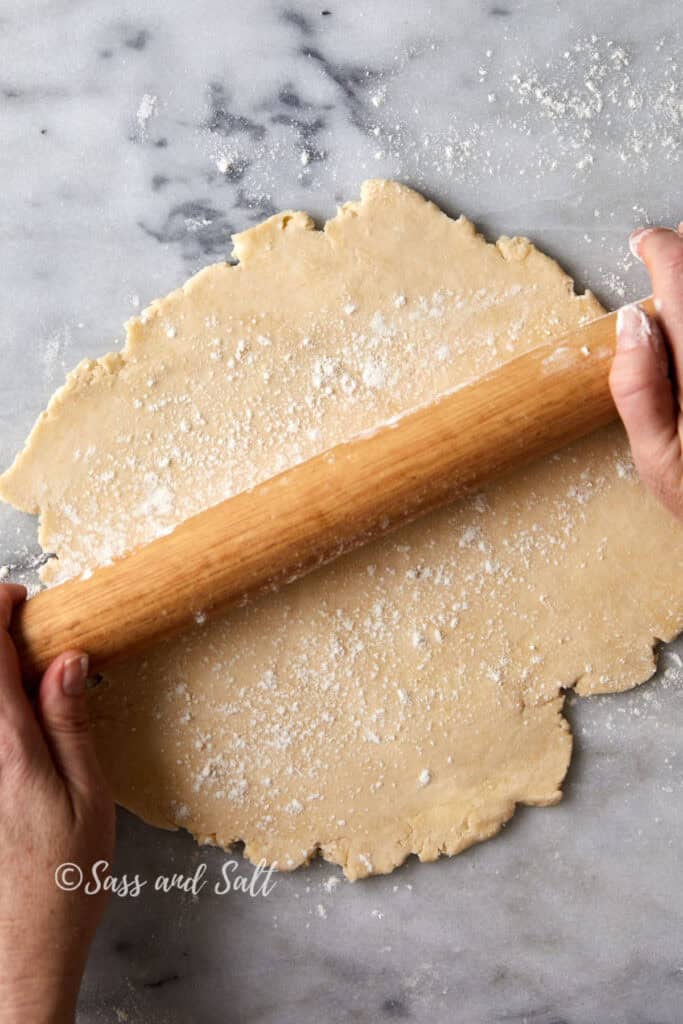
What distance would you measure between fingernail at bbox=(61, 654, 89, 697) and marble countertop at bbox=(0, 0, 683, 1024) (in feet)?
1.01

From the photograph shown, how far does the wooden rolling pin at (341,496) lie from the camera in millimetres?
1298

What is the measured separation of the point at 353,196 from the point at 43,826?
1.16m

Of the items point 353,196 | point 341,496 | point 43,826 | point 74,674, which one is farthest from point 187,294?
point 43,826

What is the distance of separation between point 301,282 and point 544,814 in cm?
101

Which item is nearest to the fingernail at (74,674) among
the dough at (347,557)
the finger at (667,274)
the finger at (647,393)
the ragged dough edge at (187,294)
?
the dough at (347,557)

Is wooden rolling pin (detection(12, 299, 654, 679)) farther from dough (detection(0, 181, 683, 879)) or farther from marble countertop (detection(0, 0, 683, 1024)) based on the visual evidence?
marble countertop (detection(0, 0, 683, 1024))

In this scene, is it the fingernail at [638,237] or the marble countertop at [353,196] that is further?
the marble countertop at [353,196]

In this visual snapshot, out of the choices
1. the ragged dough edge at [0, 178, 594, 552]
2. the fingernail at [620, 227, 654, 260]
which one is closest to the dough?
the ragged dough edge at [0, 178, 594, 552]

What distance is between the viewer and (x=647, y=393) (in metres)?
1.30

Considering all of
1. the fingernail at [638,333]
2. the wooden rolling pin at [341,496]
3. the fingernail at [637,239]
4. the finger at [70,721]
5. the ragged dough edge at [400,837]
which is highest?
the fingernail at [637,239]

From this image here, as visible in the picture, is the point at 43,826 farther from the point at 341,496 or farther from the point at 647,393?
the point at 647,393

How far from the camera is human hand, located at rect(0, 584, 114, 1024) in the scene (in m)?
1.34

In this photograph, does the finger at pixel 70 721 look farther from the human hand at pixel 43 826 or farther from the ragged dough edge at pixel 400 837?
the ragged dough edge at pixel 400 837

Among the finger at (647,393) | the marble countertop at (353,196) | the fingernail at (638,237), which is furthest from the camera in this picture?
the marble countertop at (353,196)
